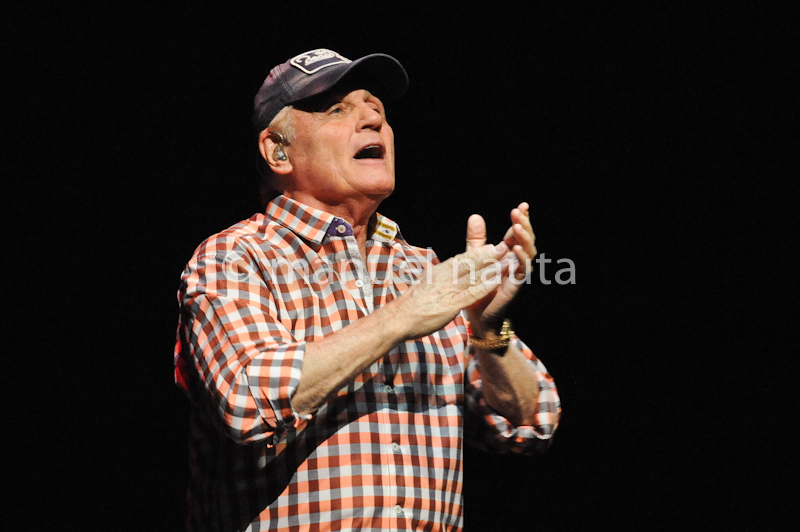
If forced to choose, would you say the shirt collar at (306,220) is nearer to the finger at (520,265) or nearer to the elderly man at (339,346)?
the elderly man at (339,346)

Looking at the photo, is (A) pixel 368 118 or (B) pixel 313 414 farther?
(A) pixel 368 118

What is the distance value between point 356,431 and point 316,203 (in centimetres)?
56

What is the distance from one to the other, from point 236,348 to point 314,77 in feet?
2.45

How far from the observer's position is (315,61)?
6.63ft

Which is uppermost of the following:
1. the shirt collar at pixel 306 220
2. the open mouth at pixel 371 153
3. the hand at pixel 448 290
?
the open mouth at pixel 371 153

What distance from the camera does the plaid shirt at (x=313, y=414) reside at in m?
1.52

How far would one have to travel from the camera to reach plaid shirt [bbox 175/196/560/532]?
1.52m

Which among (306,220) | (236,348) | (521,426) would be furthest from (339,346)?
(521,426)

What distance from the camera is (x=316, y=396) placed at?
4.87ft

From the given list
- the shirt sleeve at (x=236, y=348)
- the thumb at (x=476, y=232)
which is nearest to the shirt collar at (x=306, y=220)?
the shirt sleeve at (x=236, y=348)

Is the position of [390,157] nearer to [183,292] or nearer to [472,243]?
[472,243]

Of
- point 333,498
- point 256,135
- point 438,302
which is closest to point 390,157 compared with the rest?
point 256,135

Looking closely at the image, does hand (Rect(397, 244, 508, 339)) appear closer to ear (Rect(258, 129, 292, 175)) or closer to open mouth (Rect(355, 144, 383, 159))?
open mouth (Rect(355, 144, 383, 159))

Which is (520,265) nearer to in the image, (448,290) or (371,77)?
(448,290)
